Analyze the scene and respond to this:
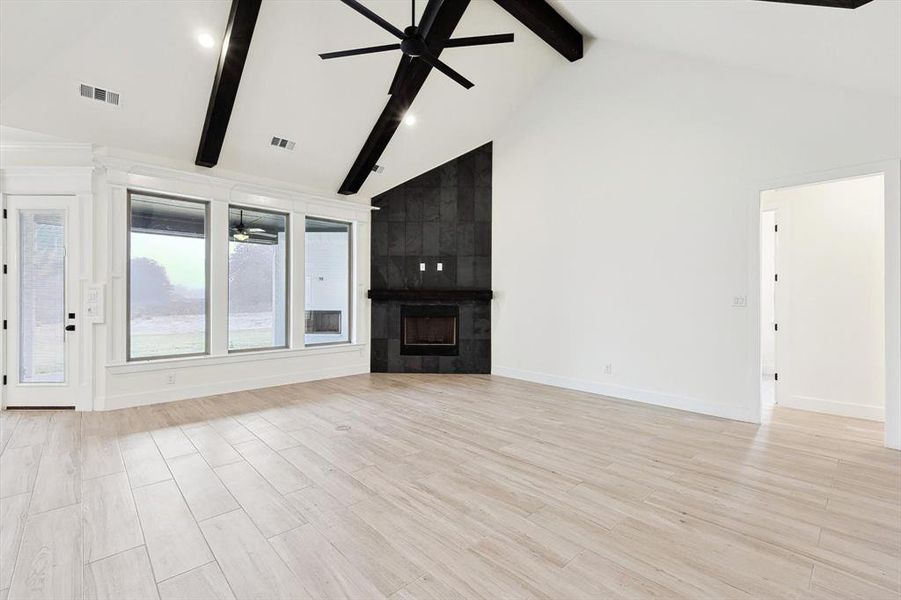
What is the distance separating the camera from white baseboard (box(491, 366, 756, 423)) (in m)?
4.24

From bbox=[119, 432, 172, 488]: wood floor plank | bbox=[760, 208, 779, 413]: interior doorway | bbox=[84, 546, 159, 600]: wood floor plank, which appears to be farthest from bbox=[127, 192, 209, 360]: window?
bbox=[760, 208, 779, 413]: interior doorway

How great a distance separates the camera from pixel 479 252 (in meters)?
6.78

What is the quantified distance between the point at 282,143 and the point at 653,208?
4.75 m

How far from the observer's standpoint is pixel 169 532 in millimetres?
2182

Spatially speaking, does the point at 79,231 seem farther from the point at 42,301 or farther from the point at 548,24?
the point at 548,24

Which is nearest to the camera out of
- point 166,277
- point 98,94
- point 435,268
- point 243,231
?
point 98,94

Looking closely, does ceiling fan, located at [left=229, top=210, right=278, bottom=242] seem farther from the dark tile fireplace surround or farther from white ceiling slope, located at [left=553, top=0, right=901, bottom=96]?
white ceiling slope, located at [left=553, top=0, right=901, bottom=96]

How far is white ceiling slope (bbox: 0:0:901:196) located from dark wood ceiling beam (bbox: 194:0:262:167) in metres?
0.13

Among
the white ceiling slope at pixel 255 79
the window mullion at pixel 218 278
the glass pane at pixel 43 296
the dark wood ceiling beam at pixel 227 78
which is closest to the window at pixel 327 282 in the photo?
the white ceiling slope at pixel 255 79

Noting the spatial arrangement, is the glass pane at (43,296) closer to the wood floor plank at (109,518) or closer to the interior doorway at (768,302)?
the wood floor plank at (109,518)

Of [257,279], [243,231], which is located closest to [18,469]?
[257,279]

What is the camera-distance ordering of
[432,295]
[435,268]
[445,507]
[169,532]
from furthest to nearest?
1. [435,268]
2. [432,295]
3. [445,507]
4. [169,532]

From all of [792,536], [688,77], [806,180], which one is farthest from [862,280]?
[792,536]

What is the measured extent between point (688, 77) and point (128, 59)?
18.9 feet
